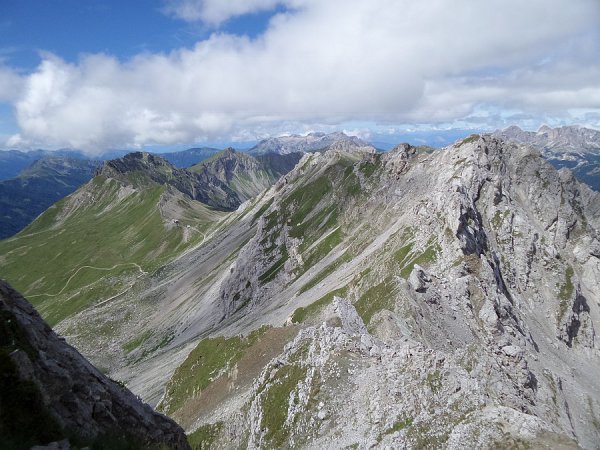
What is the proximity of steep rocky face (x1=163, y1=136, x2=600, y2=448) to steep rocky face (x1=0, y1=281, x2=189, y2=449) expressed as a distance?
41.6 feet

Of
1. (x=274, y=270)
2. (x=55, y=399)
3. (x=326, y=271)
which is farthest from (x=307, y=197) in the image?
(x=55, y=399)

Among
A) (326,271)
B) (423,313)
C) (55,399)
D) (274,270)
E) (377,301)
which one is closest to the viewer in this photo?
(55,399)

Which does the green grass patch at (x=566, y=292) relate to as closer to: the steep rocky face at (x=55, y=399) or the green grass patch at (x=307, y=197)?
A: the steep rocky face at (x=55, y=399)

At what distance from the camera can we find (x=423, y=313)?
53.2 meters

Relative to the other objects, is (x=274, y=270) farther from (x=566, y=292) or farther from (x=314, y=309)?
(x=566, y=292)

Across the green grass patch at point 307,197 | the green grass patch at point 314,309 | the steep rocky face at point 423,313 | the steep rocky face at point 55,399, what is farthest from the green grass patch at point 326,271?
the steep rocky face at point 55,399

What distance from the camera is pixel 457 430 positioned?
22.7 metres

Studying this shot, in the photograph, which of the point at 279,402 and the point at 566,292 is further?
the point at 566,292

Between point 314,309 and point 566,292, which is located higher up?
point 314,309

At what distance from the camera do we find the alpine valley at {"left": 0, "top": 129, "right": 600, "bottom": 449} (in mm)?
26062

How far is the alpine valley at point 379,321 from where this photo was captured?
26062mm

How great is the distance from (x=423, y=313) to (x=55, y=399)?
44723mm

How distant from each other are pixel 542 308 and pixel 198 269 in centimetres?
13691

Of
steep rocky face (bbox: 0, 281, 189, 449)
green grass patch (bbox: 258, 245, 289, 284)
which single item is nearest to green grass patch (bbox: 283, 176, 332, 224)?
green grass patch (bbox: 258, 245, 289, 284)
